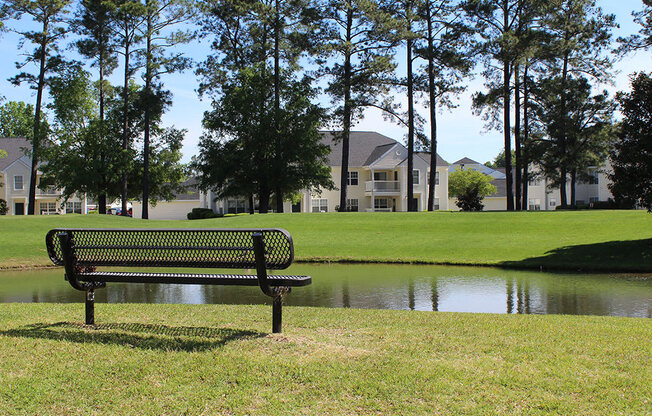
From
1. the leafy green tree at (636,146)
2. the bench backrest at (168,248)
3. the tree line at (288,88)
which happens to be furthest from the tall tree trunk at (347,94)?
the bench backrest at (168,248)

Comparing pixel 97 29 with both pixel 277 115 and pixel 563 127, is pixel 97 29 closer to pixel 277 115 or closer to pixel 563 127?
pixel 277 115

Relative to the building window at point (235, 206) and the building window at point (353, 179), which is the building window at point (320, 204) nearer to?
the building window at point (353, 179)

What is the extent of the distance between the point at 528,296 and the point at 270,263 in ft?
24.0

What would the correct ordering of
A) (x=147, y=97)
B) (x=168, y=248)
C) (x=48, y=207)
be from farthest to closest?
(x=48, y=207)
(x=147, y=97)
(x=168, y=248)

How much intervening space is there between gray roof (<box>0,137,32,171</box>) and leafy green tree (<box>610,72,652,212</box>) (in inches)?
2376

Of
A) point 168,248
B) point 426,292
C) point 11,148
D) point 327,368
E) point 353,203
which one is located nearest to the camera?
point 327,368

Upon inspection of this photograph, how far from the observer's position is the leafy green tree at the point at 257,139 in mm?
42531

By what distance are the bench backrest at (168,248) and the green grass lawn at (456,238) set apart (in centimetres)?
1252

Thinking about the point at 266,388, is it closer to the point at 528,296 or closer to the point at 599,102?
the point at 528,296

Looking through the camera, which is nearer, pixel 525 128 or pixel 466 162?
pixel 525 128

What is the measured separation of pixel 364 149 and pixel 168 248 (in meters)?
54.7

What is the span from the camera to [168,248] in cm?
635

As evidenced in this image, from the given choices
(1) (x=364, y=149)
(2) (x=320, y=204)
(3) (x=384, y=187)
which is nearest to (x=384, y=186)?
(3) (x=384, y=187)

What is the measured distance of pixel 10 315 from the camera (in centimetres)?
760
